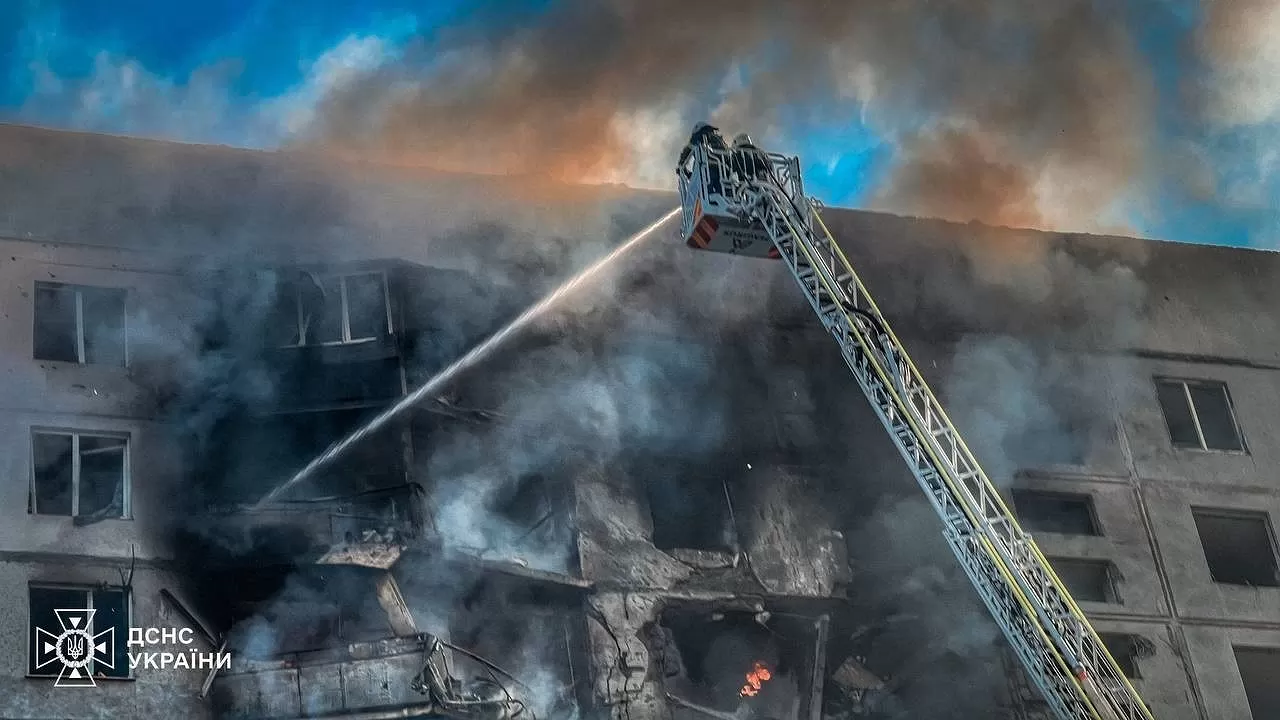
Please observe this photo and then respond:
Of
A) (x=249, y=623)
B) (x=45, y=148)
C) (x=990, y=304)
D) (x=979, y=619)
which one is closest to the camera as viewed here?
(x=249, y=623)

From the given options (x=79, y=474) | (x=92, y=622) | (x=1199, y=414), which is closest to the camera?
(x=92, y=622)

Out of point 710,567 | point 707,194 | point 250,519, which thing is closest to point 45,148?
point 250,519

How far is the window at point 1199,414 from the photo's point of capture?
2166cm

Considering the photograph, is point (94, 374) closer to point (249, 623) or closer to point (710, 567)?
point (249, 623)

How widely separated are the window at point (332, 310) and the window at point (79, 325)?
64.3 inches

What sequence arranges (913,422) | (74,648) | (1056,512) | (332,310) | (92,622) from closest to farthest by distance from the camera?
(74,648) → (92,622) → (913,422) → (332,310) → (1056,512)

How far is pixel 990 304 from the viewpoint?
69.4 feet

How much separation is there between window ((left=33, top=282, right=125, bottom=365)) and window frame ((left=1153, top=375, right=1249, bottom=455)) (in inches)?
513

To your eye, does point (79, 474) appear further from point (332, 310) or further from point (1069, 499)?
point (1069, 499)

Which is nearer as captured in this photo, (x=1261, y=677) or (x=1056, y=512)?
(x=1261, y=677)

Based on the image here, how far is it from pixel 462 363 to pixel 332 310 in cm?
152

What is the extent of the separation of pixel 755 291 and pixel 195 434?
6.95 metres

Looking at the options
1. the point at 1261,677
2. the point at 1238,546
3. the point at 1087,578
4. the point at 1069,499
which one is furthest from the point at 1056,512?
the point at 1261,677

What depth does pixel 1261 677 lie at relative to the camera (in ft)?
66.9
